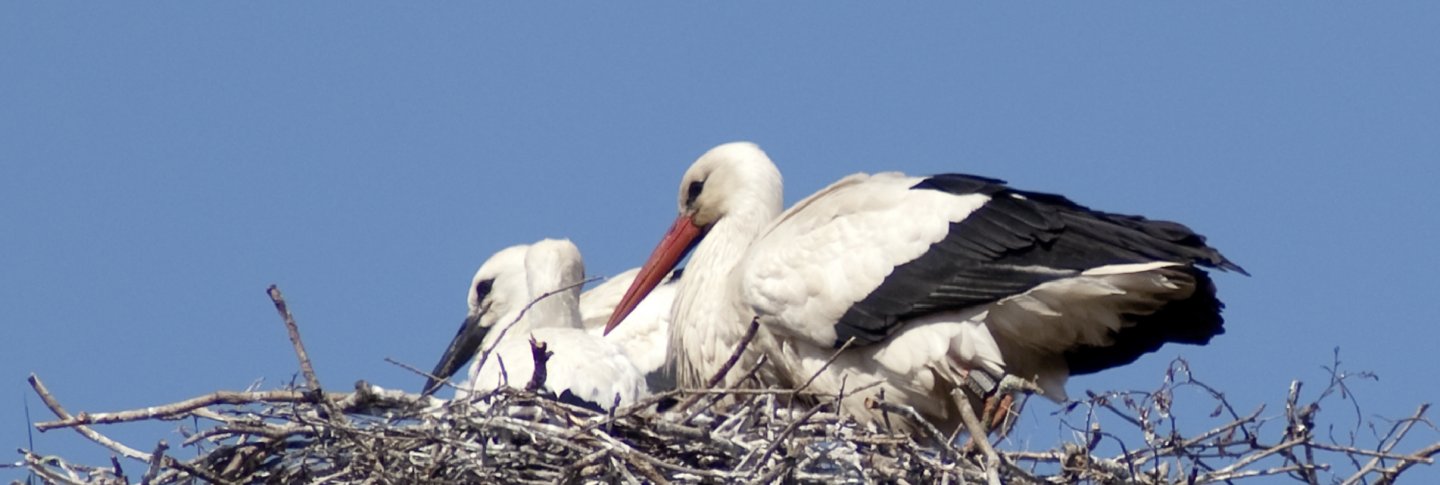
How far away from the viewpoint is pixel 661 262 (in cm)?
960

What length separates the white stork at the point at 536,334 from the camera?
8.25m

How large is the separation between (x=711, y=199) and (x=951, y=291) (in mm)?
1580

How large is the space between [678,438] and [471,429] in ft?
1.72

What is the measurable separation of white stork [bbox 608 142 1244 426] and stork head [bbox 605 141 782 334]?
2.06 ft

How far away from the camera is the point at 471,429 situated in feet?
22.9

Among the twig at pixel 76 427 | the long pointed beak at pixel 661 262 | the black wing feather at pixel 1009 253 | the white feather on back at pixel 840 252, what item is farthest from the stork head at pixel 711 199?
the twig at pixel 76 427

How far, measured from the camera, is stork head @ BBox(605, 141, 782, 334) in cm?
919

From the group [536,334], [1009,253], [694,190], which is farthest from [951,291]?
[694,190]

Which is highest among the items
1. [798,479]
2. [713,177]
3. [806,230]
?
[713,177]

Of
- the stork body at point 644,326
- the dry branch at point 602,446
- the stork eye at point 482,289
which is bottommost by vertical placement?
the dry branch at point 602,446

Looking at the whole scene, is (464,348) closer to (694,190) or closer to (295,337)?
(694,190)

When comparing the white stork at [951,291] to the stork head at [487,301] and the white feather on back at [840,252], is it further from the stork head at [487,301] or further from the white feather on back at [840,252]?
the stork head at [487,301]

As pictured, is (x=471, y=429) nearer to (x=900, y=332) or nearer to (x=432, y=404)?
(x=432, y=404)

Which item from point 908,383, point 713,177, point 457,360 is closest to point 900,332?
point 908,383
